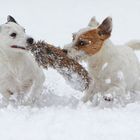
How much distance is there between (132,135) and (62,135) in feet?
1.91

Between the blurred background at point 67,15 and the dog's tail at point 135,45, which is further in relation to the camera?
the blurred background at point 67,15

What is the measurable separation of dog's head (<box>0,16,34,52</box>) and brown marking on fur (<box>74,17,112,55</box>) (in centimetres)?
54

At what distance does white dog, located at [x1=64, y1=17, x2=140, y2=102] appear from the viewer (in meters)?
6.16

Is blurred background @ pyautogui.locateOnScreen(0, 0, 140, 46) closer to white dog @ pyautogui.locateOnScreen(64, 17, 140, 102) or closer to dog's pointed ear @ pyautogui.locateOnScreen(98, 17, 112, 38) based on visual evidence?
white dog @ pyautogui.locateOnScreen(64, 17, 140, 102)

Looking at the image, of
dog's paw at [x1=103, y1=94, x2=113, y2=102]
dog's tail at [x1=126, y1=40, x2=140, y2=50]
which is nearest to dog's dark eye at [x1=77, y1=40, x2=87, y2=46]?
dog's paw at [x1=103, y1=94, x2=113, y2=102]

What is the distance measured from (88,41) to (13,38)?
82 centimetres

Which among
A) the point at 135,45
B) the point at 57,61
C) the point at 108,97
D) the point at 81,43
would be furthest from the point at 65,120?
the point at 135,45

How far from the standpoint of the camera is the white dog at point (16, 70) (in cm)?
630

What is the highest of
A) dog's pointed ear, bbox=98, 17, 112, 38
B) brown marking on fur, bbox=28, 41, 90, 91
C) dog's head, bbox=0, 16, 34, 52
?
dog's pointed ear, bbox=98, 17, 112, 38

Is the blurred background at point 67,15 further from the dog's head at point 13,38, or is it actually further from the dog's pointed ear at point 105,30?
the dog's pointed ear at point 105,30

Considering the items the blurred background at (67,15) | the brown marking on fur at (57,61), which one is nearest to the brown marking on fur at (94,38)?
the brown marking on fur at (57,61)

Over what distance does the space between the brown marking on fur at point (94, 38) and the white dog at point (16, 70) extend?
2.09 ft

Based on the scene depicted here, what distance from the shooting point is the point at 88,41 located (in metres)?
6.17

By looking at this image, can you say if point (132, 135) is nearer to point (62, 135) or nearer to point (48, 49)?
point (62, 135)
